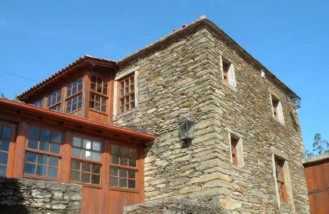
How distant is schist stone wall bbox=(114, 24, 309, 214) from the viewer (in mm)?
10555

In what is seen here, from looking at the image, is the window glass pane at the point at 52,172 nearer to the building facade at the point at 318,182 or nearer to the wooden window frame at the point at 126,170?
the wooden window frame at the point at 126,170

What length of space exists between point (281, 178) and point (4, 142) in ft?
30.2

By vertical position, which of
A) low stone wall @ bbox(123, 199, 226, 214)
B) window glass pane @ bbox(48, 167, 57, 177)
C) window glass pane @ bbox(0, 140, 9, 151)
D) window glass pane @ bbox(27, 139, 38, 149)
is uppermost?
window glass pane @ bbox(27, 139, 38, 149)

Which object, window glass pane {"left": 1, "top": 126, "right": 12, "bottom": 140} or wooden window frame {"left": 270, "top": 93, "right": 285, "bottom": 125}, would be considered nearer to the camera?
window glass pane {"left": 1, "top": 126, "right": 12, "bottom": 140}

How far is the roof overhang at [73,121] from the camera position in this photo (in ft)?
30.8

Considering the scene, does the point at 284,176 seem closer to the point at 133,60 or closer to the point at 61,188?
the point at 133,60

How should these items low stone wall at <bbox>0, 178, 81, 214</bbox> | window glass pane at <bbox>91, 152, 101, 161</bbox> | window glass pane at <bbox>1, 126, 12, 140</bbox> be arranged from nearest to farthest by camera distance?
low stone wall at <bbox>0, 178, 81, 214</bbox> → window glass pane at <bbox>1, 126, 12, 140</bbox> → window glass pane at <bbox>91, 152, 101, 161</bbox>

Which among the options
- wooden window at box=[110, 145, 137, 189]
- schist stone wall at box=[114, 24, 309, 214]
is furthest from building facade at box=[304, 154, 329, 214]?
wooden window at box=[110, 145, 137, 189]

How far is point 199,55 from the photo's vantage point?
1184 cm

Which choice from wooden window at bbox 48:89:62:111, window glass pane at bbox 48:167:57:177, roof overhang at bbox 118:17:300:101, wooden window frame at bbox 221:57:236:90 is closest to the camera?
window glass pane at bbox 48:167:57:177

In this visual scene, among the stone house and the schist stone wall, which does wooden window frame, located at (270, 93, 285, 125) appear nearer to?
the stone house

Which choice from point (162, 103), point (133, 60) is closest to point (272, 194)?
point (162, 103)

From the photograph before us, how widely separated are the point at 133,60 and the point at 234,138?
15.4 feet

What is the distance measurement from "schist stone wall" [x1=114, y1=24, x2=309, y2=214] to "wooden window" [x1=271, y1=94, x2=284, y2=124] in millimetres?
876
